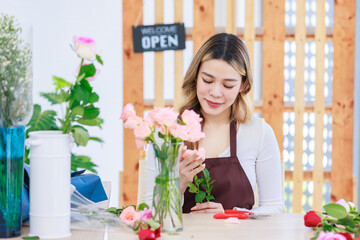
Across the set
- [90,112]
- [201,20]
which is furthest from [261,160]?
[201,20]

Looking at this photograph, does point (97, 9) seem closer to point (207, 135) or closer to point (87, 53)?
point (207, 135)

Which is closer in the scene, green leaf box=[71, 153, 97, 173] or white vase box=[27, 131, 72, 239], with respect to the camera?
white vase box=[27, 131, 72, 239]

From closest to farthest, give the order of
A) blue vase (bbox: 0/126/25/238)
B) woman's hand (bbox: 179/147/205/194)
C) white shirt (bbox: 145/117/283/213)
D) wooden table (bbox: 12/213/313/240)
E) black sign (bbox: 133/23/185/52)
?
blue vase (bbox: 0/126/25/238)
wooden table (bbox: 12/213/313/240)
woman's hand (bbox: 179/147/205/194)
white shirt (bbox: 145/117/283/213)
black sign (bbox: 133/23/185/52)

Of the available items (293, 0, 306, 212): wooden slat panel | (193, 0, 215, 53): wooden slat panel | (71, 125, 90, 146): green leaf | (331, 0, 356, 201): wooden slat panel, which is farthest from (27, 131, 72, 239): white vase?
(331, 0, 356, 201): wooden slat panel

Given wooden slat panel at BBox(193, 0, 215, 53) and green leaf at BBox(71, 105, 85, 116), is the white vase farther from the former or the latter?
wooden slat panel at BBox(193, 0, 215, 53)

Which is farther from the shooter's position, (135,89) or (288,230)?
(135,89)

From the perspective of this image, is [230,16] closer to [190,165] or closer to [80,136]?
[190,165]

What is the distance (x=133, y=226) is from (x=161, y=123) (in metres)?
0.30

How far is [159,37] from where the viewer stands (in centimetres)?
369

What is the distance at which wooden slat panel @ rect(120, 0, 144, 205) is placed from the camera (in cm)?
367

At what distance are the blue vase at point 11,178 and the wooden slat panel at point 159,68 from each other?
2.39m

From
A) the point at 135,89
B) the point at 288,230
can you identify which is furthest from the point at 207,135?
the point at 135,89

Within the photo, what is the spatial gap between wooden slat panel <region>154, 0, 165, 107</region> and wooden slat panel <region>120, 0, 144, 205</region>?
0.11m

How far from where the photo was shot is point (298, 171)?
3.77 meters
